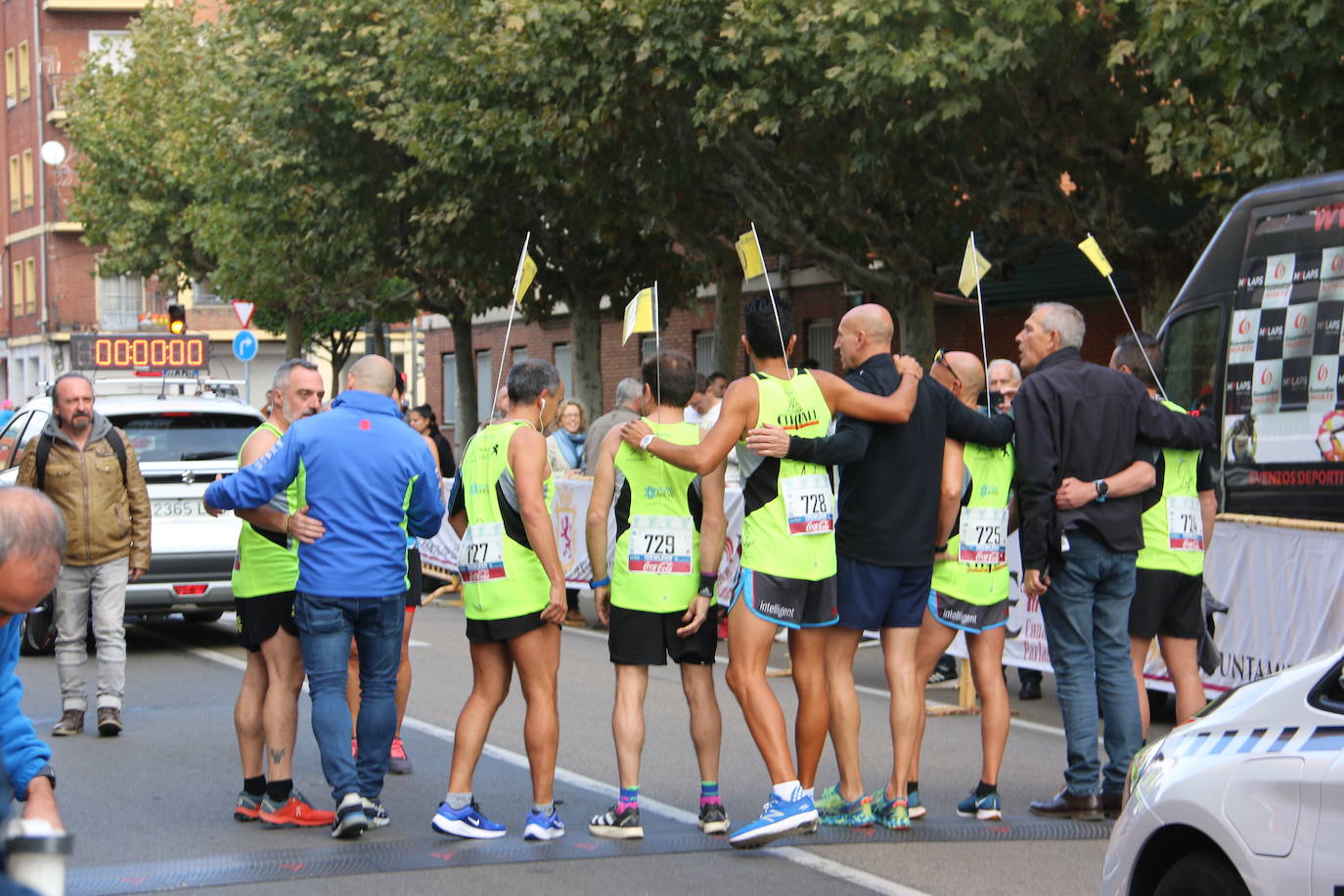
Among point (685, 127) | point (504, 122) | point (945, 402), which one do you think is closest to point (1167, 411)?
point (945, 402)

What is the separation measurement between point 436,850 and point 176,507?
7034 millimetres

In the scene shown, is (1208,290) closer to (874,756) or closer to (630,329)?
(874,756)

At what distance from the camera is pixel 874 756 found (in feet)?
30.1

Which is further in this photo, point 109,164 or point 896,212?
point 109,164

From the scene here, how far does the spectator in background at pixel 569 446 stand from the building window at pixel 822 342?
13639 millimetres

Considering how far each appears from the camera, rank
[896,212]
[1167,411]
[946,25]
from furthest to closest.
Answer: [896,212], [946,25], [1167,411]

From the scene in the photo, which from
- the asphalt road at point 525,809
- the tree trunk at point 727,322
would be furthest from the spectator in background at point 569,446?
the tree trunk at point 727,322

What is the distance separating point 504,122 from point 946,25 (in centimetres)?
708

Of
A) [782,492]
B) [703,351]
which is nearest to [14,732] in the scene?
[782,492]

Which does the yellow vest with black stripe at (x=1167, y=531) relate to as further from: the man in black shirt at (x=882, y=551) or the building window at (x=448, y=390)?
the building window at (x=448, y=390)

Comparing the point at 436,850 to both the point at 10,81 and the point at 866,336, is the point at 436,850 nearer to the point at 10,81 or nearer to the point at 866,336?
the point at 866,336

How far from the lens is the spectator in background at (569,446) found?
656 inches

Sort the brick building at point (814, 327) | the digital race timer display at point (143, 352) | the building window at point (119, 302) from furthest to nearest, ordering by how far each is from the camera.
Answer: the building window at point (119, 302) → the brick building at point (814, 327) → the digital race timer display at point (143, 352)

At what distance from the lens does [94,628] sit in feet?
32.9
